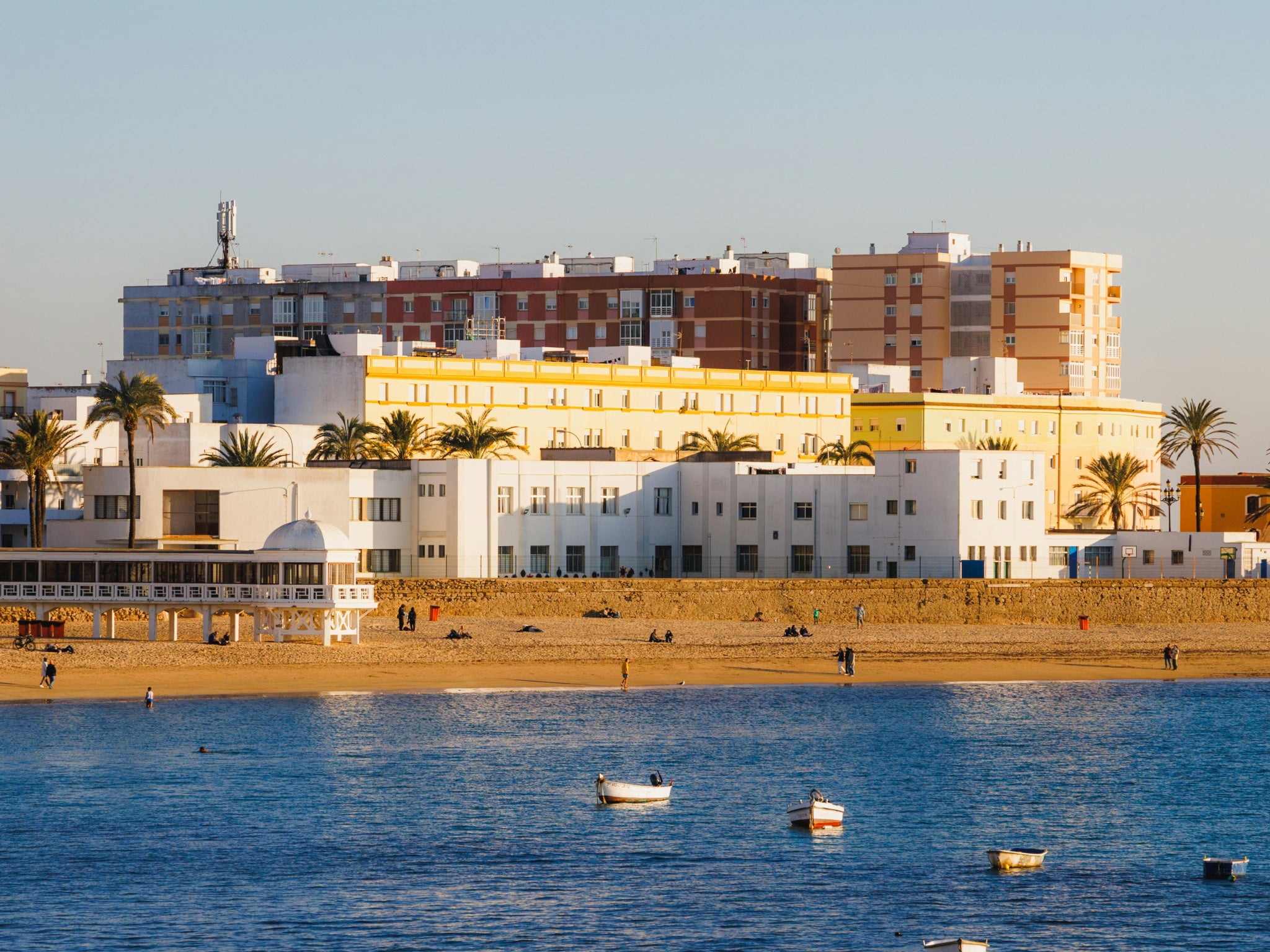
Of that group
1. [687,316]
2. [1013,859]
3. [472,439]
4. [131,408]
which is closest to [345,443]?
[472,439]

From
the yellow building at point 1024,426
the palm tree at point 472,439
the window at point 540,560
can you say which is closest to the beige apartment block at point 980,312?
the yellow building at point 1024,426

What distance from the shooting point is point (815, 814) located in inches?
2542

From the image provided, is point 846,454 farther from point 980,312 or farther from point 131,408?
point 131,408

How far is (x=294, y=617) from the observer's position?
96.1 meters

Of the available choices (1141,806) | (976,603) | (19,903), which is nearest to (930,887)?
(1141,806)

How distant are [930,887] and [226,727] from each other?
36218mm

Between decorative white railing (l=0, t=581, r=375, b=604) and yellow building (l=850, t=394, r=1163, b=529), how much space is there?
80.5 meters

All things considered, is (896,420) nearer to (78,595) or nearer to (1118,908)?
(78,595)

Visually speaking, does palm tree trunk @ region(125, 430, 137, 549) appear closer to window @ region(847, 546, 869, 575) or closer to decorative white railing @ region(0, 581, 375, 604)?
decorative white railing @ region(0, 581, 375, 604)

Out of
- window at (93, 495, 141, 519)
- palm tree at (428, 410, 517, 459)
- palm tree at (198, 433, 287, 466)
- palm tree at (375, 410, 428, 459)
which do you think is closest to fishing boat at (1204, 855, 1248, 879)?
window at (93, 495, 141, 519)

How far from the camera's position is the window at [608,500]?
126 m

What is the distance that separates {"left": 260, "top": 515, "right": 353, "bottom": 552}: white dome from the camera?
305ft

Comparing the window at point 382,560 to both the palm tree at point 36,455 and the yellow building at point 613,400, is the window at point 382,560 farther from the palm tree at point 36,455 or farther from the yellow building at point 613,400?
the yellow building at point 613,400

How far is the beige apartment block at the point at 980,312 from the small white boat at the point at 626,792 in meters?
129
